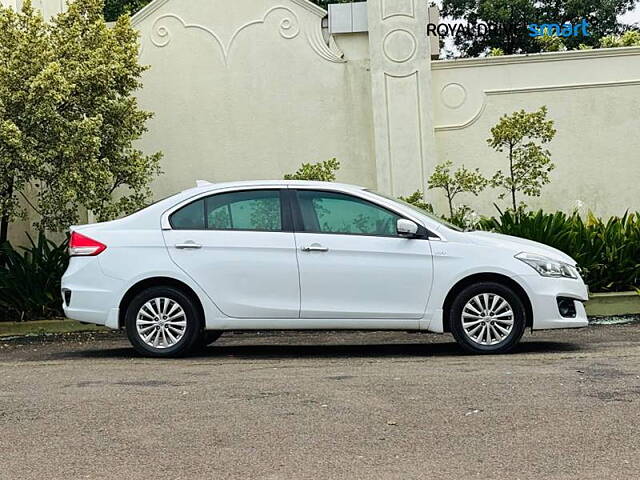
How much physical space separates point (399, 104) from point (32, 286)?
5687mm

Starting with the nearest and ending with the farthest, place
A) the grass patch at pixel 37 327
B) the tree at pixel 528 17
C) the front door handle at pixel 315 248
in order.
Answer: the front door handle at pixel 315 248 → the grass patch at pixel 37 327 → the tree at pixel 528 17

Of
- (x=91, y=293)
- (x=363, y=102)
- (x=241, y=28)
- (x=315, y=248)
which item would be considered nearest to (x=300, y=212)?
(x=315, y=248)

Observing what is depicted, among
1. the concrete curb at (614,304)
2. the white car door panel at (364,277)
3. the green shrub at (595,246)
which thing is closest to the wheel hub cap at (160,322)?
the white car door panel at (364,277)

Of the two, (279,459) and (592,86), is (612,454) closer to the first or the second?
(279,459)

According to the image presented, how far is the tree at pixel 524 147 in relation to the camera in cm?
1391

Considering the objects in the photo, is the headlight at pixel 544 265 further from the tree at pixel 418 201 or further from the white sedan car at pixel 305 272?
the tree at pixel 418 201

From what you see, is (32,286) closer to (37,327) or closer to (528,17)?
(37,327)

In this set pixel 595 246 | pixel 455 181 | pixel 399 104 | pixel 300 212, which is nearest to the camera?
pixel 300 212

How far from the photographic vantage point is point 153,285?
958 cm

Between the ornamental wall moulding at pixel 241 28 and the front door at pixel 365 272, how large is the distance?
268 inches

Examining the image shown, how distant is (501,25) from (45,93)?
92.7ft

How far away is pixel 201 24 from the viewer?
1570 centimetres

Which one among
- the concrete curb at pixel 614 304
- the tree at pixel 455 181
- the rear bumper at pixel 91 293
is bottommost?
the concrete curb at pixel 614 304

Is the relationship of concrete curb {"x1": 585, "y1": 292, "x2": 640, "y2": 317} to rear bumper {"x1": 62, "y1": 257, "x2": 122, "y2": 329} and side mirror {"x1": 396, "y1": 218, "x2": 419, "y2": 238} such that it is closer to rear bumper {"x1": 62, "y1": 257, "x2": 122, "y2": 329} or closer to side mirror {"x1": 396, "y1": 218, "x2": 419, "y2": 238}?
side mirror {"x1": 396, "y1": 218, "x2": 419, "y2": 238}
